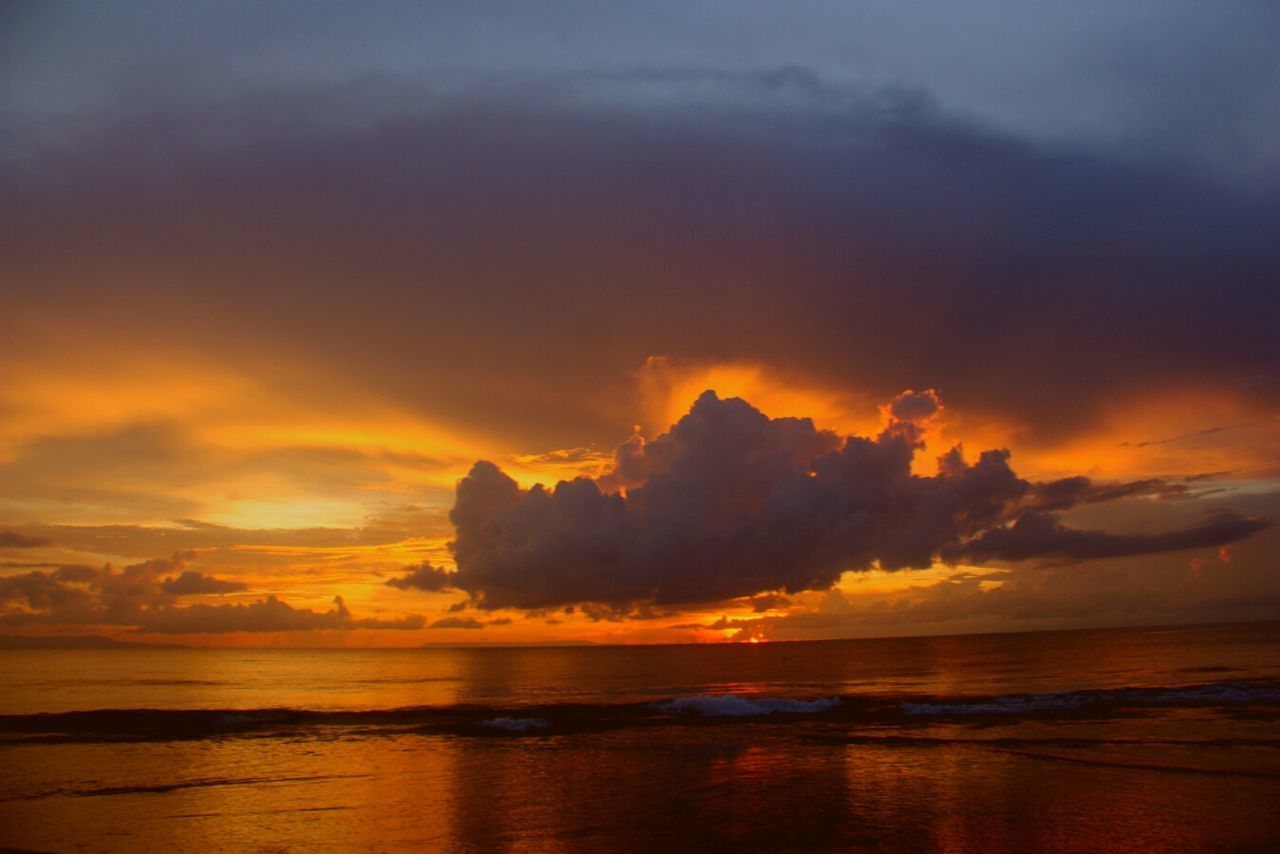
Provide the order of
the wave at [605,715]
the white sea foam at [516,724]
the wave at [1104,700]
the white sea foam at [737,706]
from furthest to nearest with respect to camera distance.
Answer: the white sea foam at [737,706] < the wave at [1104,700] < the white sea foam at [516,724] < the wave at [605,715]

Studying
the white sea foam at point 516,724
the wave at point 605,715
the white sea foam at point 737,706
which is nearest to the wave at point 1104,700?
the wave at point 605,715

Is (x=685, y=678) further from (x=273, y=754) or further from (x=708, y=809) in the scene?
(x=708, y=809)

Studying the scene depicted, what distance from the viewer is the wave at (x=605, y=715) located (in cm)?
4544

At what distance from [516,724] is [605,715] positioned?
702 cm

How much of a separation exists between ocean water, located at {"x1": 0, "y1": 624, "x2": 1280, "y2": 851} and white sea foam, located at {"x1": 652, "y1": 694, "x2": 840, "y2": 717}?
24 cm

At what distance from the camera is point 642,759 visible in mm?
33938

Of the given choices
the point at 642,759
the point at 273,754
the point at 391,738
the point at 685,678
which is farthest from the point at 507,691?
the point at 642,759

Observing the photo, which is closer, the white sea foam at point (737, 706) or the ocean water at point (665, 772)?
the ocean water at point (665, 772)

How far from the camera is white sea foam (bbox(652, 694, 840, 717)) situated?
51241 mm

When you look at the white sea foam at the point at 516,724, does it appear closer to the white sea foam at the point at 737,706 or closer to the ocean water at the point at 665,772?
the ocean water at the point at 665,772

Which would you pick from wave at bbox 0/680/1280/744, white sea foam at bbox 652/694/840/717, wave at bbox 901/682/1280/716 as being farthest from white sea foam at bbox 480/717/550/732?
wave at bbox 901/682/1280/716

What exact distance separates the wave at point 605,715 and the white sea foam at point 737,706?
7 centimetres

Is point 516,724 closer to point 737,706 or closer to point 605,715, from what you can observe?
point 605,715

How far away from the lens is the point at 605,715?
173 ft
